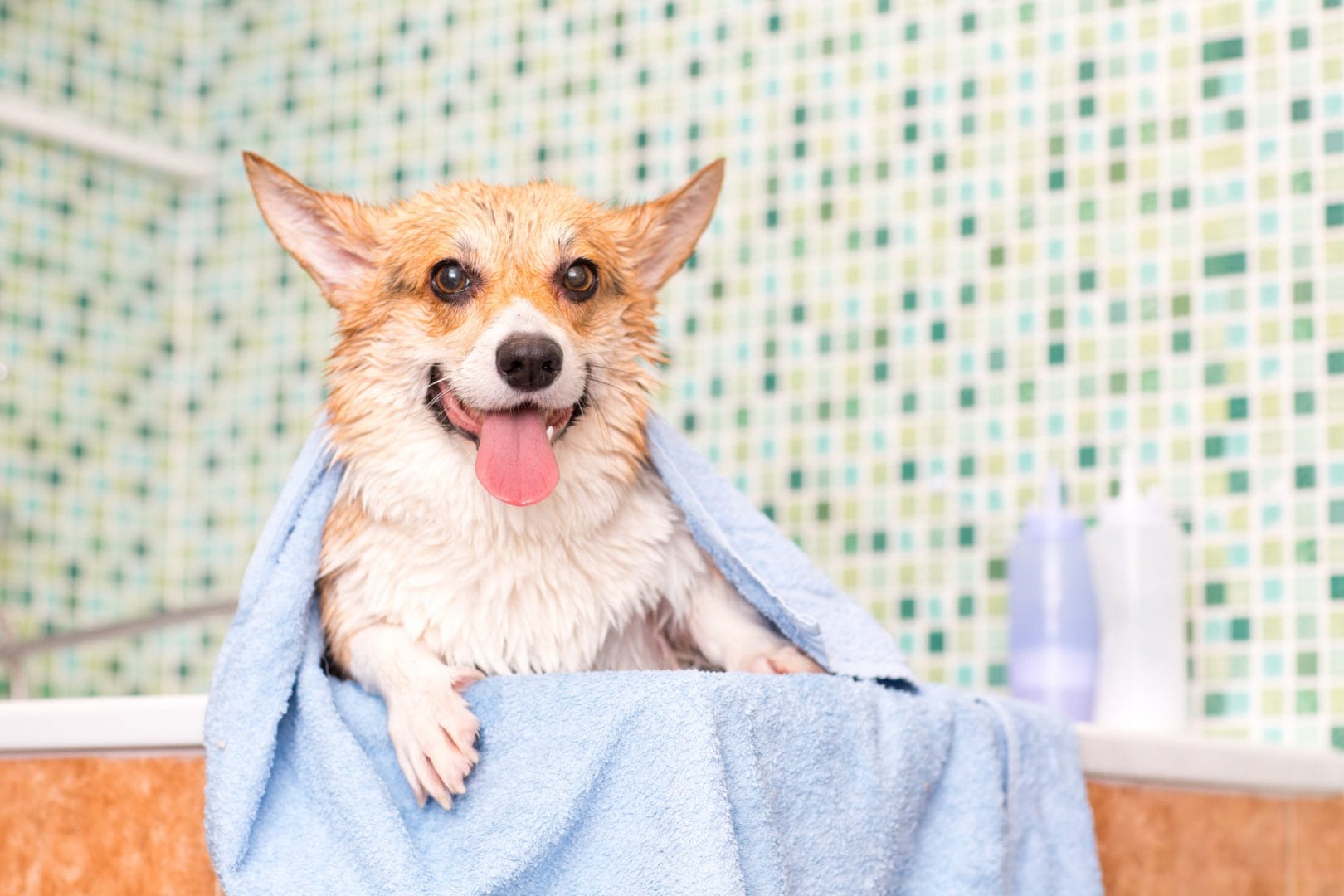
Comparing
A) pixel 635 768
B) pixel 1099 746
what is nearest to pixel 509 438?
pixel 635 768

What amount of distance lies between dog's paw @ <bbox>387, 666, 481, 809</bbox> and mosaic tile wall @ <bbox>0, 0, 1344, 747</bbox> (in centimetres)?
122

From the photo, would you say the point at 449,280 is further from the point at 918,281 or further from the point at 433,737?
the point at 918,281

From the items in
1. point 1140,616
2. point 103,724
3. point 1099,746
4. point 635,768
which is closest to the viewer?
point 635,768

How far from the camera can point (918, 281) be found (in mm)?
2250

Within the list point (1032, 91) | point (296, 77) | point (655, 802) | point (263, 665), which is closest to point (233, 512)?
point (296, 77)

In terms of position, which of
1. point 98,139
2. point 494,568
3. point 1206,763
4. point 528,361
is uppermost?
point 98,139

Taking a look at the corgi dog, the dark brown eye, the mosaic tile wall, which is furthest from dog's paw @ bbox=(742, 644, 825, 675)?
the mosaic tile wall

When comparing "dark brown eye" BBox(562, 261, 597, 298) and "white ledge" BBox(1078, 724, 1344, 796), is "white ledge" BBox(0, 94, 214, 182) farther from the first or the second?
"white ledge" BBox(1078, 724, 1344, 796)

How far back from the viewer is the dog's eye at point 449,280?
119cm

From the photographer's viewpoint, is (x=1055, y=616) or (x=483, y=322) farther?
(x=1055, y=616)

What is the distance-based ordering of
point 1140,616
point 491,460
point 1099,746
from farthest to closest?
point 1140,616 < point 1099,746 < point 491,460

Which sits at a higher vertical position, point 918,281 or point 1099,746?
point 918,281

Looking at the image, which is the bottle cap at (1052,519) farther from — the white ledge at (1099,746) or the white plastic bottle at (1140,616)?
the white ledge at (1099,746)

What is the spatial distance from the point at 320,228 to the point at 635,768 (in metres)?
0.53
